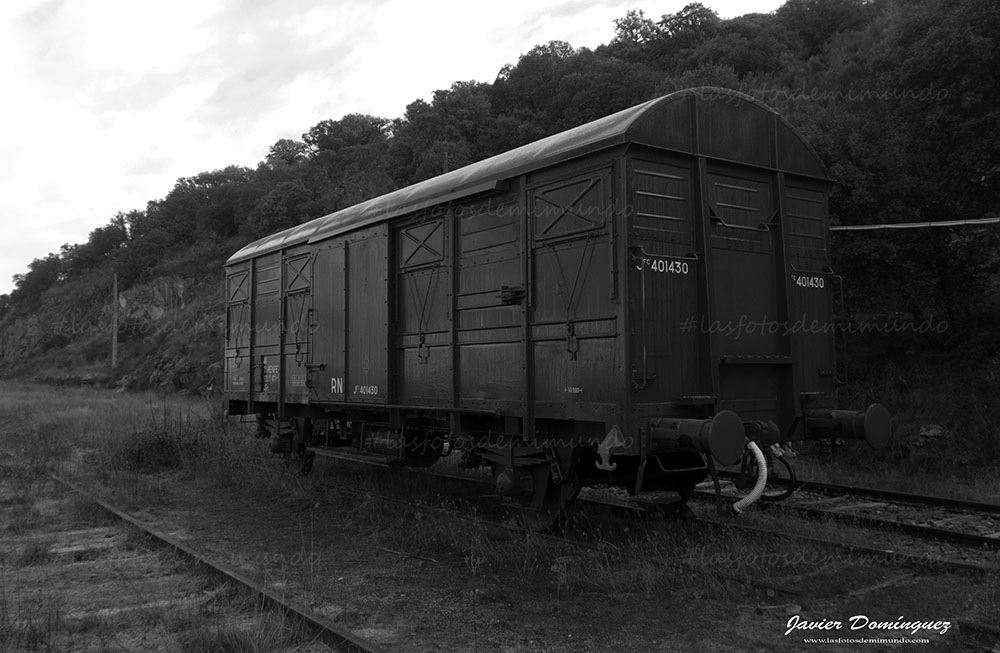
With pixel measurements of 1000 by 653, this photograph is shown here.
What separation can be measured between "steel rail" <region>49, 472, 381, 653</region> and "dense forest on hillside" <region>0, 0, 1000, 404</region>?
1203 cm

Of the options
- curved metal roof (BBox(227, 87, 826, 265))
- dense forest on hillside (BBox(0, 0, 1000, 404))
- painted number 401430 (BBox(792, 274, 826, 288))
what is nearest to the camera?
curved metal roof (BBox(227, 87, 826, 265))

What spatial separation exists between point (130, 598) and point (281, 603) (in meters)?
1.57

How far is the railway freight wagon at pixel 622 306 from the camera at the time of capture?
6359 millimetres

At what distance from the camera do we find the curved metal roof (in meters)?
6.53

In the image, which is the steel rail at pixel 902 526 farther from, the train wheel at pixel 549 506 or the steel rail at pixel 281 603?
Result: the steel rail at pixel 281 603

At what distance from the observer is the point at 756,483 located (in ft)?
20.8

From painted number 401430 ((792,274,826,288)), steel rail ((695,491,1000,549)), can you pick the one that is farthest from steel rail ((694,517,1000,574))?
painted number 401430 ((792,274,826,288))

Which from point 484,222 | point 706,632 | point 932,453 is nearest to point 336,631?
point 706,632

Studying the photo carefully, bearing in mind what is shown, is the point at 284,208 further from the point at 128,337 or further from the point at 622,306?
the point at 622,306

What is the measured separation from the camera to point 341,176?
5441 centimetres

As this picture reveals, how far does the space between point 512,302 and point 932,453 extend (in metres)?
8.49

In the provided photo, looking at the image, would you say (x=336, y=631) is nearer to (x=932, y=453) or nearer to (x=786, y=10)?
(x=932, y=453)

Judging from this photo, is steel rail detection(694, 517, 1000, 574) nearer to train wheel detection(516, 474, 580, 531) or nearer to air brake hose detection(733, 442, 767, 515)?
air brake hose detection(733, 442, 767, 515)

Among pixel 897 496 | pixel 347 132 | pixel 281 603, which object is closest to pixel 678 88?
pixel 897 496
